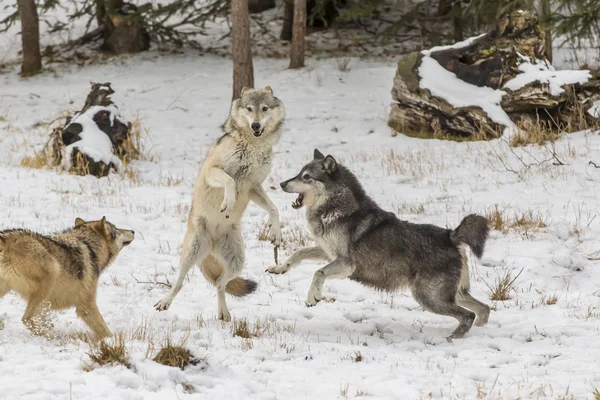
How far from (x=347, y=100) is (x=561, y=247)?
1091 centimetres

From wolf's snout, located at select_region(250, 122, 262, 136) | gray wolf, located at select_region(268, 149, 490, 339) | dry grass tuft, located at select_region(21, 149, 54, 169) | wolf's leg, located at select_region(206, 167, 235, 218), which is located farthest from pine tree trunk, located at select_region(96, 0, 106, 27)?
gray wolf, located at select_region(268, 149, 490, 339)

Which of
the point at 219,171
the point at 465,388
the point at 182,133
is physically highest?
the point at 219,171

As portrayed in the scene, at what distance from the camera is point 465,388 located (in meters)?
5.12

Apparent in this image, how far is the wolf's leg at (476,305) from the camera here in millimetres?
7066

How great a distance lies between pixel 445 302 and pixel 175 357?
287 centimetres

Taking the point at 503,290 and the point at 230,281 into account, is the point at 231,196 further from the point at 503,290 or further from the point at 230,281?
the point at 503,290

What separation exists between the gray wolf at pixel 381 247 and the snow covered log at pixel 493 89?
25.5 ft

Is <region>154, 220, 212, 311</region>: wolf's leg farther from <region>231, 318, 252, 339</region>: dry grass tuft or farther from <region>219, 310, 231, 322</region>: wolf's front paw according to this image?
<region>231, 318, 252, 339</region>: dry grass tuft

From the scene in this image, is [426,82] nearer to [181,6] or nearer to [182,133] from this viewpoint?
[182,133]

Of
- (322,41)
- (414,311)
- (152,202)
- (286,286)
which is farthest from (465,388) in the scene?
(322,41)

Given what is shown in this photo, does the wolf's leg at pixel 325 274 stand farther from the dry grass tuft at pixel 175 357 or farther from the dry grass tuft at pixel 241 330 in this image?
the dry grass tuft at pixel 175 357

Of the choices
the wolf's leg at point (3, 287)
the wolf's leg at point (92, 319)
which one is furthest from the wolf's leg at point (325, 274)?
the wolf's leg at point (3, 287)

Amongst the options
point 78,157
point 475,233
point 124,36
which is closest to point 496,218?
point 475,233

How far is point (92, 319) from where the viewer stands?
6477 mm
